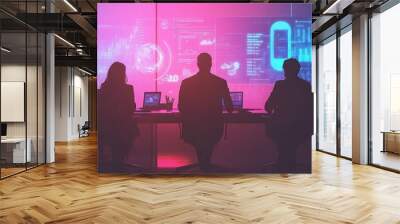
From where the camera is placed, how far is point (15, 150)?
8219mm

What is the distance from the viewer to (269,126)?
7102 millimetres

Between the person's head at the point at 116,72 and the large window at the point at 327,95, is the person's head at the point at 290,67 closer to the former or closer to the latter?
the person's head at the point at 116,72

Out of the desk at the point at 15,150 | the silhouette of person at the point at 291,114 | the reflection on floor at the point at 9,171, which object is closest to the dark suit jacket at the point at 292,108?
the silhouette of person at the point at 291,114

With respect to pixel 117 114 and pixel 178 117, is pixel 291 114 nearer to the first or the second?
pixel 178 117

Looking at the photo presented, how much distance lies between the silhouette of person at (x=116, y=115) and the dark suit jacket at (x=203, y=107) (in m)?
0.96

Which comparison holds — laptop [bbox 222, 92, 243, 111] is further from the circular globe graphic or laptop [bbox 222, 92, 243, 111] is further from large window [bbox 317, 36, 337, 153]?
large window [bbox 317, 36, 337, 153]

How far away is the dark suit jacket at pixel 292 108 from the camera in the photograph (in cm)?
708

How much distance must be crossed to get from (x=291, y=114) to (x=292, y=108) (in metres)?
0.11

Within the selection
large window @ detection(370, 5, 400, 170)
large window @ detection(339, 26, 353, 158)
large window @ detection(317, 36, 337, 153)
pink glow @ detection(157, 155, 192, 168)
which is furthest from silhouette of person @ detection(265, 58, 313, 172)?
large window @ detection(317, 36, 337, 153)

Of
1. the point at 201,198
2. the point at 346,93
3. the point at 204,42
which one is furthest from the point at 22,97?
the point at 346,93

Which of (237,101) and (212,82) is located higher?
(212,82)

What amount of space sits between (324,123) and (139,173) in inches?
271

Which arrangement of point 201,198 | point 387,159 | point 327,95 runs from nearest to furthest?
point 201,198 < point 387,159 < point 327,95

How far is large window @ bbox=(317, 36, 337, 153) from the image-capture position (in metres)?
11.0
